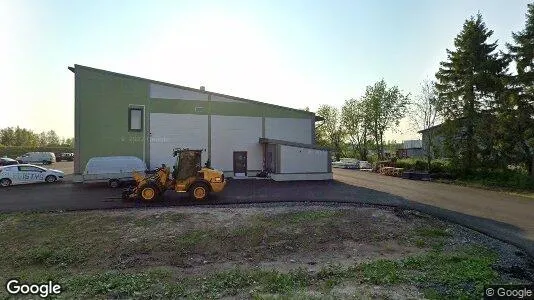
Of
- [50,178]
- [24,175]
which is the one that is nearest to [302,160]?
[50,178]

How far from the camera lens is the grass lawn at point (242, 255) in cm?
638

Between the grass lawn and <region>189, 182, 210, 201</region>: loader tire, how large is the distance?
9.27 feet

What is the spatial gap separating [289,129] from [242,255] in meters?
20.0

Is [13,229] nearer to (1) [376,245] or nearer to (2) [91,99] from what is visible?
(1) [376,245]

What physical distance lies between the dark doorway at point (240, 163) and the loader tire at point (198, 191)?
397 inches

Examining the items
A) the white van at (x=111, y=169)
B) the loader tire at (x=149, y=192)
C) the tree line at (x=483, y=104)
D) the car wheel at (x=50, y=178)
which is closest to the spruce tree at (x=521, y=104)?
the tree line at (x=483, y=104)

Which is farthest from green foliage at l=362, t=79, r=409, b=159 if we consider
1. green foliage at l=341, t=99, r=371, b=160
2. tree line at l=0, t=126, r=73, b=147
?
tree line at l=0, t=126, r=73, b=147

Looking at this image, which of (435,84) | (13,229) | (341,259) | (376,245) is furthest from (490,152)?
(13,229)

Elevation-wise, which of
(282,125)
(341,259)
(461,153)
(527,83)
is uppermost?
(527,83)

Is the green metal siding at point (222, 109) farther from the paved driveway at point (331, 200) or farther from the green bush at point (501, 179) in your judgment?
the green bush at point (501, 179)

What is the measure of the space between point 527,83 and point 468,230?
58.1 feet

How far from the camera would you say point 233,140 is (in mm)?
26156

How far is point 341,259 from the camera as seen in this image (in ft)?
27.0

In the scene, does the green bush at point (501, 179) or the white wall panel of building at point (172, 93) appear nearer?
the green bush at point (501, 179)
